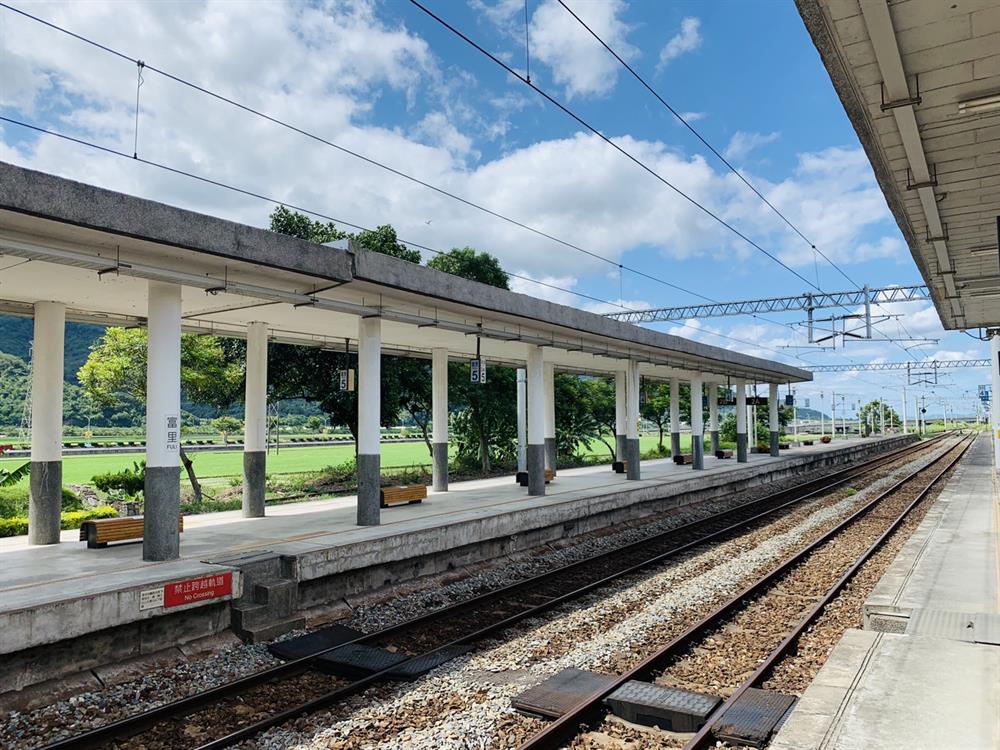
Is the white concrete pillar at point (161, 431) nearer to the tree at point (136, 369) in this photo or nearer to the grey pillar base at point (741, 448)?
the tree at point (136, 369)

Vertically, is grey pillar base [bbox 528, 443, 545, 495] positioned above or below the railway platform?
above

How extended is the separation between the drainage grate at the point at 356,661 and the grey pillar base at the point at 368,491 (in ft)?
15.3

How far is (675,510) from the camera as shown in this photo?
830 inches

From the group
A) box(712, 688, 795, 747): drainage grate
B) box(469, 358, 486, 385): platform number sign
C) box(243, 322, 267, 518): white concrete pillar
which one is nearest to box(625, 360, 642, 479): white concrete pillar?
box(469, 358, 486, 385): platform number sign

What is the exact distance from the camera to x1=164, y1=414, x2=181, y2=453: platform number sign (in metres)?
10.0

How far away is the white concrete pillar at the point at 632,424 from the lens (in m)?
22.6

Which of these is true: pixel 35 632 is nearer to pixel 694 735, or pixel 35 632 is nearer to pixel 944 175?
pixel 694 735

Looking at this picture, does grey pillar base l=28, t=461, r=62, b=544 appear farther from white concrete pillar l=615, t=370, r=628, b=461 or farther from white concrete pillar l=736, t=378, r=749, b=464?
white concrete pillar l=736, t=378, r=749, b=464

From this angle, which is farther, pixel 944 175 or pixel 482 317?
pixel 482 317

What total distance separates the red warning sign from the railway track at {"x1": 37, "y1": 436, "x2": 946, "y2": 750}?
1628 millimetres

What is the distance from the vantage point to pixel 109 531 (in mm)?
10805

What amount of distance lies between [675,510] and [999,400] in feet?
32.4

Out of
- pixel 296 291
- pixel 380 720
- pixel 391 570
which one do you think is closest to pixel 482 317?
pixel 296 291

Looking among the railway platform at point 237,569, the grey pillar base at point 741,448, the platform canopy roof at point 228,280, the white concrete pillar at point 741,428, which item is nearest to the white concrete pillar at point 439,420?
the platform canopy roof at point 228,280
